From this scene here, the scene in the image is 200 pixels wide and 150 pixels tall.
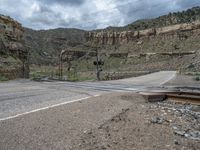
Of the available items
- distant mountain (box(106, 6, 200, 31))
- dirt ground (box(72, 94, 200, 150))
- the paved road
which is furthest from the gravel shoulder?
distant mountain (box(106, 6, 200, 31))

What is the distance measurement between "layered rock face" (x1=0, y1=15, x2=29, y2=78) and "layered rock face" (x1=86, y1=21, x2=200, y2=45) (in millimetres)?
78173

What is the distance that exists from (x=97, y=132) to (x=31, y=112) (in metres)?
3.14

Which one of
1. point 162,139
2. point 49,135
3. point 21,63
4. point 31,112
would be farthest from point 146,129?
point 21,63

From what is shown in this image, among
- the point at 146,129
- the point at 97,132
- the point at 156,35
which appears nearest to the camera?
the point at 97,132

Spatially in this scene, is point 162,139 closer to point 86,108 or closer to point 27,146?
point 27,146

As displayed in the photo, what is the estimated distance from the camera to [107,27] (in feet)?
591

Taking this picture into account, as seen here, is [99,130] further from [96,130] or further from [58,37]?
[58,37]

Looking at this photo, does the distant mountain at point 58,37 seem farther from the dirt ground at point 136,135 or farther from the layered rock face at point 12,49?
the dirt ground at point 136,135

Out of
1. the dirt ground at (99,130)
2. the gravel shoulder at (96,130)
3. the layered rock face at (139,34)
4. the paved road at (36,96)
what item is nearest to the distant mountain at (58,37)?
the layered rock face at (139,34)

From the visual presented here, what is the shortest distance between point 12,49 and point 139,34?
10141 cm

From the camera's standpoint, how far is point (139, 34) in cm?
13600

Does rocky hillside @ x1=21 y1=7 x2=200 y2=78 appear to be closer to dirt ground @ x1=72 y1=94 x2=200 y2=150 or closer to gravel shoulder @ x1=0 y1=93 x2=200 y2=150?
gravel shoulder @ x1=0 y1=93 x2=200 y2=150

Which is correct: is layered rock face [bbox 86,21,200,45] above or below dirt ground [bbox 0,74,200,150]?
above

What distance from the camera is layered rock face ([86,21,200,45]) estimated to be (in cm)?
11281
